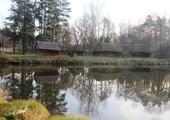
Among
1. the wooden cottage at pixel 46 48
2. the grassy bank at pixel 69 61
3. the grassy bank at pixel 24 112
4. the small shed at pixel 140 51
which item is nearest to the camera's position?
the grassy bank at pixel 24 112

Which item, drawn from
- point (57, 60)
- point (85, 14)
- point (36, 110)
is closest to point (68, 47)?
point (85, 14)

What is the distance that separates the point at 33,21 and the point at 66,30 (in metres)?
18.5

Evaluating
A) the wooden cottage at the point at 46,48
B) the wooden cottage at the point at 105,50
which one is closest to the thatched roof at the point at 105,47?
the wooden cottage at the point at 105,50

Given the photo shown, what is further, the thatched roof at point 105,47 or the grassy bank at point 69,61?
the thatched roof at point 105,47

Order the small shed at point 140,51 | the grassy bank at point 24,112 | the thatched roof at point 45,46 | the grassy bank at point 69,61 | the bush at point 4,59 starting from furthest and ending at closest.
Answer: the small shed at point 140,51 < the thatched roof at point 45,46 < the grassy bank at point 69,61 < the bush at point 4,59 < the grassy bank at point 24,112

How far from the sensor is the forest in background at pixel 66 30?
42000 mm

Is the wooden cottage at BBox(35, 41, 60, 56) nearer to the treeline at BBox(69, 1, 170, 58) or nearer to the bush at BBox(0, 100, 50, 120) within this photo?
the treeline at BBox(69, 1, 170, 58)

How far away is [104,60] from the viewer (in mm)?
41500

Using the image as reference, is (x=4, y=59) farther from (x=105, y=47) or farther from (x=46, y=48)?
(x=105, y=47)

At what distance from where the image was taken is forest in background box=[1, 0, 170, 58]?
4200 cm

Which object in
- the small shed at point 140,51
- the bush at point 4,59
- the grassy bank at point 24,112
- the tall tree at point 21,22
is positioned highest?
the tall tree at point 21,22

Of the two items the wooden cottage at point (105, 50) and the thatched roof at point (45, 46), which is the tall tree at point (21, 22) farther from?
the wooden cottage at point (105, 50)

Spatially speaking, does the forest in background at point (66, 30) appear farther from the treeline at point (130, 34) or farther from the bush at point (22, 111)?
the bush at point (22, 111)

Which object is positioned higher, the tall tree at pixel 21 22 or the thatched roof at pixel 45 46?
the tall tree at pixel 21 22
